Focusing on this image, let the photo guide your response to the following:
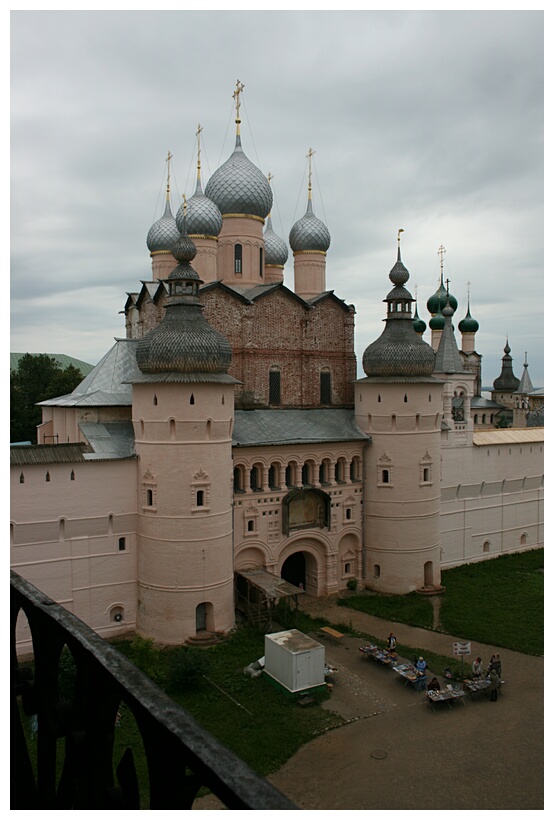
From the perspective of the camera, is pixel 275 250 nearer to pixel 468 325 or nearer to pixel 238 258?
pixel 238 258

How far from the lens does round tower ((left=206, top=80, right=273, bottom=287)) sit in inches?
899

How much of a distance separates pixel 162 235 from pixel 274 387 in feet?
25.1

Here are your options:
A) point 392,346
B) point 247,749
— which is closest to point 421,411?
point 392,346

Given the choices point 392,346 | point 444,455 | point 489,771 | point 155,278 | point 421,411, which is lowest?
point 489,771

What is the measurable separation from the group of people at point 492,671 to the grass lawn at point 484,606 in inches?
72.5

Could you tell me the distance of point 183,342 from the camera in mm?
17266

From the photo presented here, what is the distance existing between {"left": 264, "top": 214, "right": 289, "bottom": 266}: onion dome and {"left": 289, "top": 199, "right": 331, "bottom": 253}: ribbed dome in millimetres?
1549

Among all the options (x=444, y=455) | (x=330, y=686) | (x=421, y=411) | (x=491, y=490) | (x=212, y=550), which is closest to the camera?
(x=330, y=686)

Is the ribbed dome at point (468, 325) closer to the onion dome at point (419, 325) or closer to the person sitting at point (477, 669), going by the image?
the onion dome at point (419, 325)

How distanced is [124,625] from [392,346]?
1207 cm

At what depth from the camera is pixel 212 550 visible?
1747 centimetres

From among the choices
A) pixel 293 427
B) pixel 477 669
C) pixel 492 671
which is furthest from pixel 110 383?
pixel 492 671

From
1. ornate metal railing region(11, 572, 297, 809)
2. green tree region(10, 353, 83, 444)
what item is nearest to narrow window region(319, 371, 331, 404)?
green tree region(10, 353, 83, 444)

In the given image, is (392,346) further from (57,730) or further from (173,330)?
(57,730)
